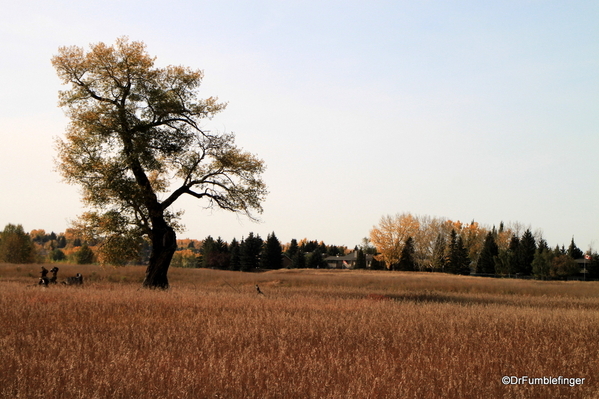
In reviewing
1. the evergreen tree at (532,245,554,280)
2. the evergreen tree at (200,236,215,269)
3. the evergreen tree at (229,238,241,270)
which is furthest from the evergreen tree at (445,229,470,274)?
the evergreen tree at (200,236,215,269)

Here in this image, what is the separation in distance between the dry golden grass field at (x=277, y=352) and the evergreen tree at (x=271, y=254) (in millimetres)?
87893

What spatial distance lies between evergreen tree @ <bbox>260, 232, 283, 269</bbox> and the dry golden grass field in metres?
87.9

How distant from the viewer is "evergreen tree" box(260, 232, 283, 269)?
103188 mm

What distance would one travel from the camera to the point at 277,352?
29.6ft

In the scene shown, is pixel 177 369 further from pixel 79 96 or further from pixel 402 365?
pixel 79 96

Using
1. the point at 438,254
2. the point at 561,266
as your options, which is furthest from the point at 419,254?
the point at 561,266

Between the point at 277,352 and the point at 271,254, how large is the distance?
312 feet

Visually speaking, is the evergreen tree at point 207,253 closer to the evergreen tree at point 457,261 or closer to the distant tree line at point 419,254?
the distant tree line at point 419,254

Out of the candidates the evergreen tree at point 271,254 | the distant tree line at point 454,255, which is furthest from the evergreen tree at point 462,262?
the evergreen tree at point 271,254

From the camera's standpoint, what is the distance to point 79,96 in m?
23.8

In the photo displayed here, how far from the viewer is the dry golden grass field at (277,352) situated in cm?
672

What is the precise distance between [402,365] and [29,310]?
9812 millimetres

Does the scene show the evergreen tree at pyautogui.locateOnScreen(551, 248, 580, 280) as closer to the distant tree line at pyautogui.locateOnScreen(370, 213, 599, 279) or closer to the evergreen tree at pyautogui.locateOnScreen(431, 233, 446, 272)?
the distant tree line at pyautogui.locateOnScreen(370, 213, 599, 279)

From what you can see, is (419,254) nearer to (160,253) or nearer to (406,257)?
(406,257)
